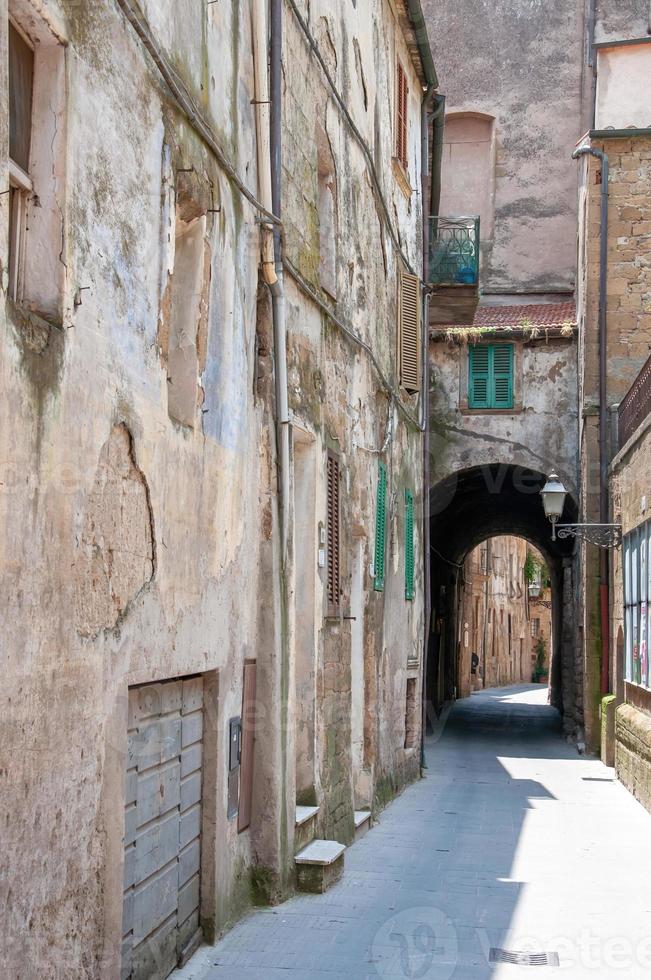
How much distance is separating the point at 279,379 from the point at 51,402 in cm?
379

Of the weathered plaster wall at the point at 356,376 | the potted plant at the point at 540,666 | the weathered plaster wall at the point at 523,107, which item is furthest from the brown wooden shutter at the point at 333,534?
the potted plant at the point at 540,666

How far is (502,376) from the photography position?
20.2m

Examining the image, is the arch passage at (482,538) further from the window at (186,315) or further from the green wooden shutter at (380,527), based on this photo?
the window at (186,315)

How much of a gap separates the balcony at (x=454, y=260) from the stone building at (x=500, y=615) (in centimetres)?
1811

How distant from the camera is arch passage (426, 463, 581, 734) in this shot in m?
21.9

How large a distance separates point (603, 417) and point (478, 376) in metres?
2.77

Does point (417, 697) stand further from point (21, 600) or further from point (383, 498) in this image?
point (21, 600)

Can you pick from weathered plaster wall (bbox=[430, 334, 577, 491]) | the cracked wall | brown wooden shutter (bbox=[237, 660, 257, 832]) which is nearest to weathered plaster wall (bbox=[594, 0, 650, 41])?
weathered plaster wall (bbox=[430, 334, 577, 491])

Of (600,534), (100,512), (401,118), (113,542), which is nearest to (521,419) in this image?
(600,534)

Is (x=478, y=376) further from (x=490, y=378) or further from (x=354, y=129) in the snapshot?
(x=354, y=129)

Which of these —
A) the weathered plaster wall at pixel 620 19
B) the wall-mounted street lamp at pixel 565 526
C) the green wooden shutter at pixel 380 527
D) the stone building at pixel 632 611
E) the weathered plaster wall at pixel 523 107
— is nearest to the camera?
the green wooden shutter at pixel 380 527

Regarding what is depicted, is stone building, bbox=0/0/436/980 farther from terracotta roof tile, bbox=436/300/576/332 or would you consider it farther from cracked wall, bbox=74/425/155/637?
terracotta roof tile, bbox=436/300/576/332

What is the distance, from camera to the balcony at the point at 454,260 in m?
17.6

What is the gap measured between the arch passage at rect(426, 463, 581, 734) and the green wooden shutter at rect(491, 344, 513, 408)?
1.18 m
